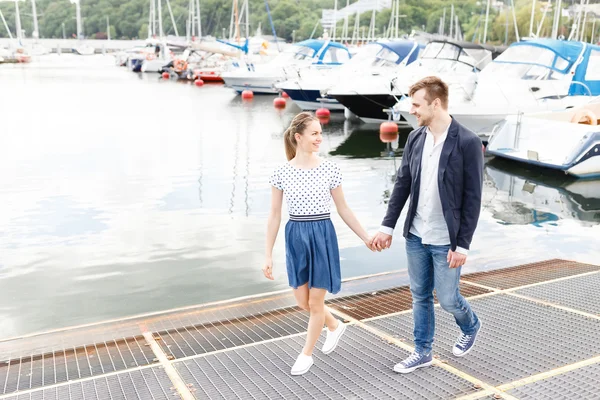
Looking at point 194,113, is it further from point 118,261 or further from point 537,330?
point 537,330

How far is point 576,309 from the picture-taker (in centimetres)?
532

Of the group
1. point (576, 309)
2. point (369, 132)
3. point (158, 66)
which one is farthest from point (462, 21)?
Answer: point (576, 309)

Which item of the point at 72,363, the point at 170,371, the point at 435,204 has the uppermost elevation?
the point at 435,204

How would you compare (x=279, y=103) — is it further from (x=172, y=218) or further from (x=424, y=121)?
(x=424, y=121)

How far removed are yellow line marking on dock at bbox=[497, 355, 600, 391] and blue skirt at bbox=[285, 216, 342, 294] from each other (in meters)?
1.19

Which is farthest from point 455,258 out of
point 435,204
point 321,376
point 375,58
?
point 375,58

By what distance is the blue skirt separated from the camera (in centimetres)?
398

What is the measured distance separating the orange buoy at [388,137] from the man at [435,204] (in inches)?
669

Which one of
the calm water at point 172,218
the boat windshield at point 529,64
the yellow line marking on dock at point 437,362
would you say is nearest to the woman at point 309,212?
the yellow line marking on dock at point 437,362

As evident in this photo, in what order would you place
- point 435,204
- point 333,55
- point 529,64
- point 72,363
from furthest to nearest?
point 333,55 → point 529,64 → point 72,363 → point 435,204

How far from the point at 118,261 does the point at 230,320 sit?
3028 mm

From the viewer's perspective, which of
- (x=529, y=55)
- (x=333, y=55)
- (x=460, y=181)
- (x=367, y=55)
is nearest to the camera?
(x=460, y=181)

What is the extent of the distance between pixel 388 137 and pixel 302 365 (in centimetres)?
1757

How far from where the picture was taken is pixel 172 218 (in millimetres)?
10344
